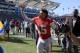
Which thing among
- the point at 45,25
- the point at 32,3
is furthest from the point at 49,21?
the point at 32,3

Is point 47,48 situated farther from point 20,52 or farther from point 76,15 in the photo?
point 20,52

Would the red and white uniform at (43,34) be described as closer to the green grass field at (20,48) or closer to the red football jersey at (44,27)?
the red football jersey at (44,27)

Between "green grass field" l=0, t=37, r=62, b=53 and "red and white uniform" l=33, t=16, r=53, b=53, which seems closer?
"red and white uniform" l=33, t=16, r=53, b=53

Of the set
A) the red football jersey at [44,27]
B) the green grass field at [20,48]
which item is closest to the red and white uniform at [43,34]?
the red football jersey at [44,27]

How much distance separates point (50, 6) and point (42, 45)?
5533 cm

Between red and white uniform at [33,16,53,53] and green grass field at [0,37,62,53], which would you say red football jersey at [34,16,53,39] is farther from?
green grass field at [0,37,62,53]

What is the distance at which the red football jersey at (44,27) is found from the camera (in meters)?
11.0

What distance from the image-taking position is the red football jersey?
1099cm

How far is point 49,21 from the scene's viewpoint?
36.9 feet

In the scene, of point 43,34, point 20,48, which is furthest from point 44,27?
point 20,48

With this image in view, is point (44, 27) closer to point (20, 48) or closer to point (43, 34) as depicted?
point (43, 34)

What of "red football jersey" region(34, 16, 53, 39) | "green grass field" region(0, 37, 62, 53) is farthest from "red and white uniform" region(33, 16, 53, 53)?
"green grass field" region(0, 37, 62, 53)

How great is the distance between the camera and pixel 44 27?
11117mm

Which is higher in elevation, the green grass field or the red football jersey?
the red football jersey
